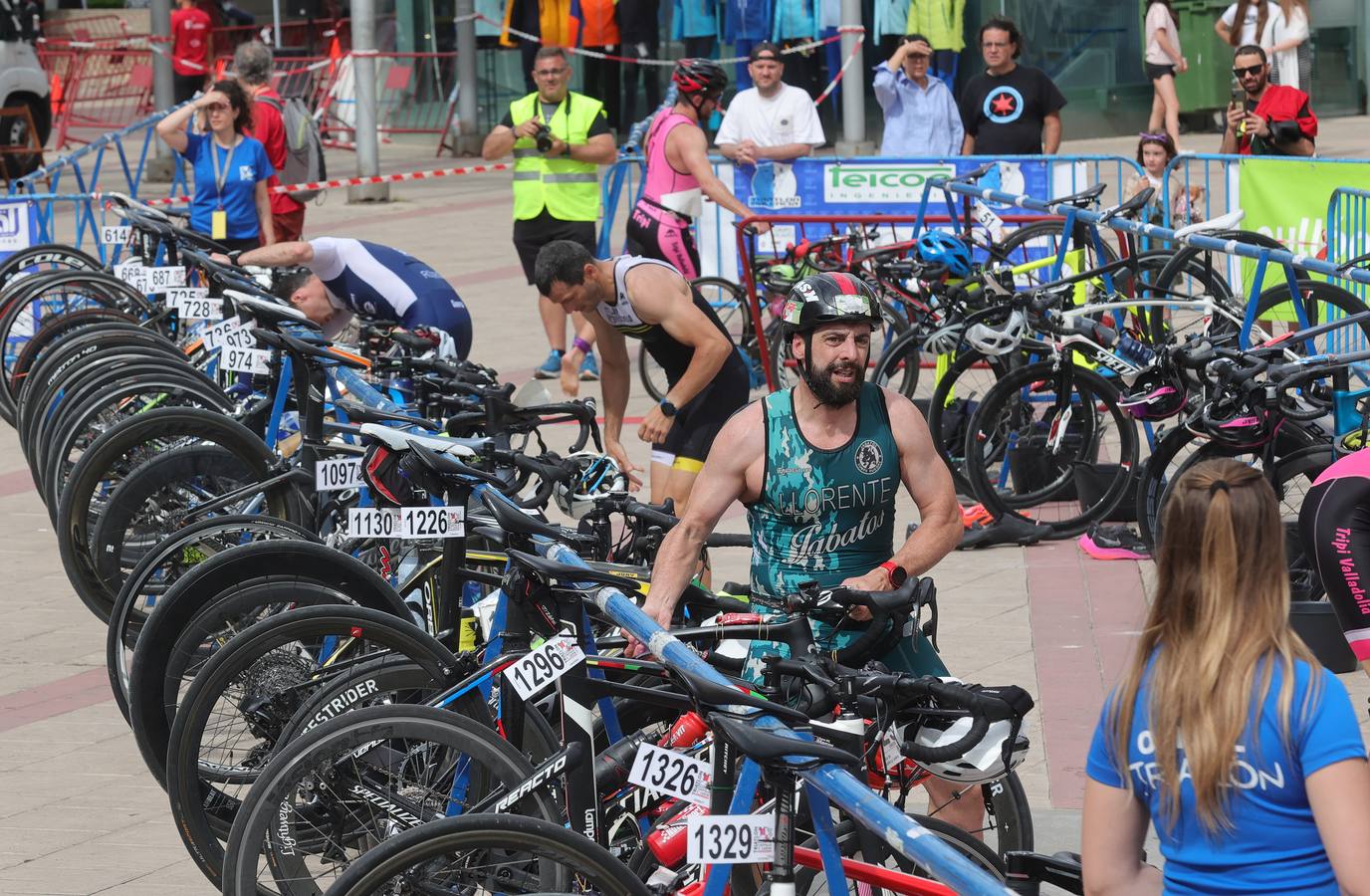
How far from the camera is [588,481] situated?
6.12 metres

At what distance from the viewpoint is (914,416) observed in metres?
5.21

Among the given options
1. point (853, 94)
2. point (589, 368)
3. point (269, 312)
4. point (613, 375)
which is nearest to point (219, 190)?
point (589, 368)

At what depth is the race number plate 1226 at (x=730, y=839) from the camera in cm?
337

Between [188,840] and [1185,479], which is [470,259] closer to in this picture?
[188,840]

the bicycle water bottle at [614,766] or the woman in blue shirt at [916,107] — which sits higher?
the woman in blue shirt at [916,107]

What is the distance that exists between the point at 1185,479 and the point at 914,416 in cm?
202

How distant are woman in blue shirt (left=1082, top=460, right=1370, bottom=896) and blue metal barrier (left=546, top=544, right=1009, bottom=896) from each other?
0.33 m

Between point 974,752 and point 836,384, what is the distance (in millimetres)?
1342

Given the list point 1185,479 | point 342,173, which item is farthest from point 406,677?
point 342,173

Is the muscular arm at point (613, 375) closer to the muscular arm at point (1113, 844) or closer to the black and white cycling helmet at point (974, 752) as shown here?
the black and white cycling helmet at point (974, 752)

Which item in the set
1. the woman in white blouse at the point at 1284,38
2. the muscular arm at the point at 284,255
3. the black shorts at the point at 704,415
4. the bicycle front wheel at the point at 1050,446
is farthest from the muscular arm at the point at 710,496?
the woman in white blouse at the point at 1284,38

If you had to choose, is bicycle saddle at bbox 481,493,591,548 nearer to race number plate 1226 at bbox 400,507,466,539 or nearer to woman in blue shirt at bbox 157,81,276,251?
race number plate 1226 at bbox 400,507,466,539

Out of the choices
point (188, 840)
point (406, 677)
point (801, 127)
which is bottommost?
point (188, 840)

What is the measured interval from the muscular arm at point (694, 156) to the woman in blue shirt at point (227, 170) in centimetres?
255
